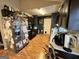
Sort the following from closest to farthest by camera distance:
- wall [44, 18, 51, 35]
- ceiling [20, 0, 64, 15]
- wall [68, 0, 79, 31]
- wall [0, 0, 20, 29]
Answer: wall [68, 0, 79, 31], wall [0, 0, 20, 29], ceiling [20, 0, 64, 15], wall [44, 18, 51, 35]

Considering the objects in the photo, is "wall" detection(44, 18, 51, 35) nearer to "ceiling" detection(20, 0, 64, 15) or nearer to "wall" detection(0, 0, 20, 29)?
"ceiling" detection(20, 0, 64, 15)

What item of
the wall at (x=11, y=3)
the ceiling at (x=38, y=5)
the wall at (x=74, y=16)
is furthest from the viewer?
the ceiling at (x=38, y=5)

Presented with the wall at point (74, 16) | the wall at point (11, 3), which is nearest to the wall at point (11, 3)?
the wall at point (11, 3)

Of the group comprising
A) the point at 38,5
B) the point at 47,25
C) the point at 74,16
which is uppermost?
the point at 38,5

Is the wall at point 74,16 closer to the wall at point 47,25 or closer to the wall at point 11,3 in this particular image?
the wall at point 11,3

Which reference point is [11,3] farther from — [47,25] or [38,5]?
[47,25]

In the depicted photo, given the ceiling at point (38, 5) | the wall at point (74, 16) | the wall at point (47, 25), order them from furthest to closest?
1. the wall at point (47, 25)
2. the ceiling at point (38, 5)
3. the wall at point (74, 16)

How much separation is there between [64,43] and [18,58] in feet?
6.57

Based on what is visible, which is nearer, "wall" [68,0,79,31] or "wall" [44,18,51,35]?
"wall" [68,0,79,31]

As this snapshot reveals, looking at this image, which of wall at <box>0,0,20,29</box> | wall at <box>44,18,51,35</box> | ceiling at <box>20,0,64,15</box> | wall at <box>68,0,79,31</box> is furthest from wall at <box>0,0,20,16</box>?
wall at <box>44,18,51,35</box>

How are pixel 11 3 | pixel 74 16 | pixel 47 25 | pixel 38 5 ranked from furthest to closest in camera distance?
pixel 47 25
pixel 38 5
pixel 11 3
pixel 74 16

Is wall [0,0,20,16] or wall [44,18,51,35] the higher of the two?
wall [0,0,20,16]

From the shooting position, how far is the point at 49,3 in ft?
14.1

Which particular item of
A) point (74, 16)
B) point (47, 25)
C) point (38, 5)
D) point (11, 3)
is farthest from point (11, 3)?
point (47, 25)
